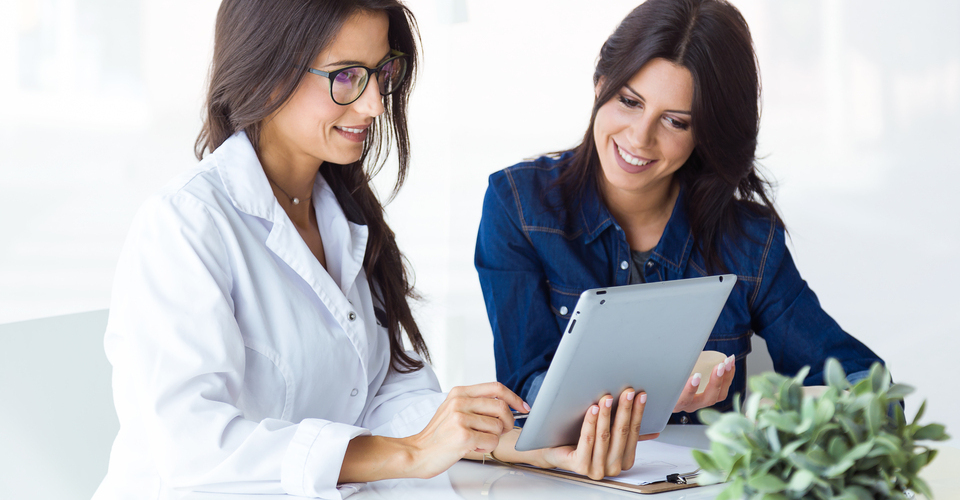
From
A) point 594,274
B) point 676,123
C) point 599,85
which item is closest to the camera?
point 676,123

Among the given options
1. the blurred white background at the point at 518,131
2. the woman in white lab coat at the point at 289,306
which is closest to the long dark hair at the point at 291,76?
the woman in white lab coat at the point at 289,306

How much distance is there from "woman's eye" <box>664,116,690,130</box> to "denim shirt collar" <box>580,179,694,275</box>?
261 millimetres

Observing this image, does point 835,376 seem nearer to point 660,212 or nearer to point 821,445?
point 821,445

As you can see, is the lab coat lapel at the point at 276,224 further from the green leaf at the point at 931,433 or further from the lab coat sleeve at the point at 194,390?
the green leaf at the point at 931,433

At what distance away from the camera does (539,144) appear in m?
3.86

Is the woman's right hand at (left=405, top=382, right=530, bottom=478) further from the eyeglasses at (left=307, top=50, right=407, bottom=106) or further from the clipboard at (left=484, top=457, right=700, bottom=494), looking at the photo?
the eyeglasses at (left=307, top=50, right=407, bottom=106)

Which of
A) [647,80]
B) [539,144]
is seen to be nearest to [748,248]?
[647,80]

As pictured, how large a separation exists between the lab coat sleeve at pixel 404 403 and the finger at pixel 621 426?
379mm

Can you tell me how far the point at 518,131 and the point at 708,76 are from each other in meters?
2.19

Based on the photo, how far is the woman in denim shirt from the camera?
176 cm

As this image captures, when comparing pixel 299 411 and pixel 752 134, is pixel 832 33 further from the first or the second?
pixel 299 411

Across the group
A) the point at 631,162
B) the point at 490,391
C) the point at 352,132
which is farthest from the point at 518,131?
the point at 490,391

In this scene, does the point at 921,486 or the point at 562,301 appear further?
the point at 562,301

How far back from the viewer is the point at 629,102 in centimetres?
181
